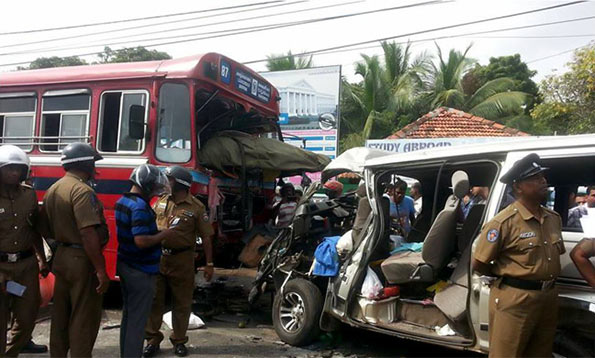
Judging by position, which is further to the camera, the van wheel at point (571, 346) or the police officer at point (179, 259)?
the police officer at point (179, 259)

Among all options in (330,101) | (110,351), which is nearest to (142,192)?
(110,351)

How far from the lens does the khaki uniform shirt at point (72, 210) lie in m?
3.81

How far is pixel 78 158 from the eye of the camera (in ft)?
13.2

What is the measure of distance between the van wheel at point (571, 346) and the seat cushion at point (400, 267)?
128cm

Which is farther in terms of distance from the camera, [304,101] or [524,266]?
[304,101]

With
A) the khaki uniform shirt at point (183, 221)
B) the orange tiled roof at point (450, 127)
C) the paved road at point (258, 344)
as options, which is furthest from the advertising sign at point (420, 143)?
the khaki uniform shirt at point (183, 221)

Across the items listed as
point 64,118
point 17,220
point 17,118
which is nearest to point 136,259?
point 17,220

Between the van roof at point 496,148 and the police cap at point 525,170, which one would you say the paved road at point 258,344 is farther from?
the police cap at point 525,170

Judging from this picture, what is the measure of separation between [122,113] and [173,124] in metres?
0.73

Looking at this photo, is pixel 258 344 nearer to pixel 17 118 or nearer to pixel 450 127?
pixel 17 118

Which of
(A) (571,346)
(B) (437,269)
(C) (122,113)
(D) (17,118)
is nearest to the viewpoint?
(A) (571,346)

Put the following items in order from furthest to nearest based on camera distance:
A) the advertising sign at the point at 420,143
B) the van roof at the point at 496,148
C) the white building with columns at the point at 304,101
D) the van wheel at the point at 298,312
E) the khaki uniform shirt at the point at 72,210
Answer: the white building with columns at the point at 304,101 → the advertising sign at the point at 420,143 → the van wheel at the point at 298,312 → the khaki uniform shirt at the point at 72,210 → the van roof at the point at 496,148

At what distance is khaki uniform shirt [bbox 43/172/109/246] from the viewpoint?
12.5 feet

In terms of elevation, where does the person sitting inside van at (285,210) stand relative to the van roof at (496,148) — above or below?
below
